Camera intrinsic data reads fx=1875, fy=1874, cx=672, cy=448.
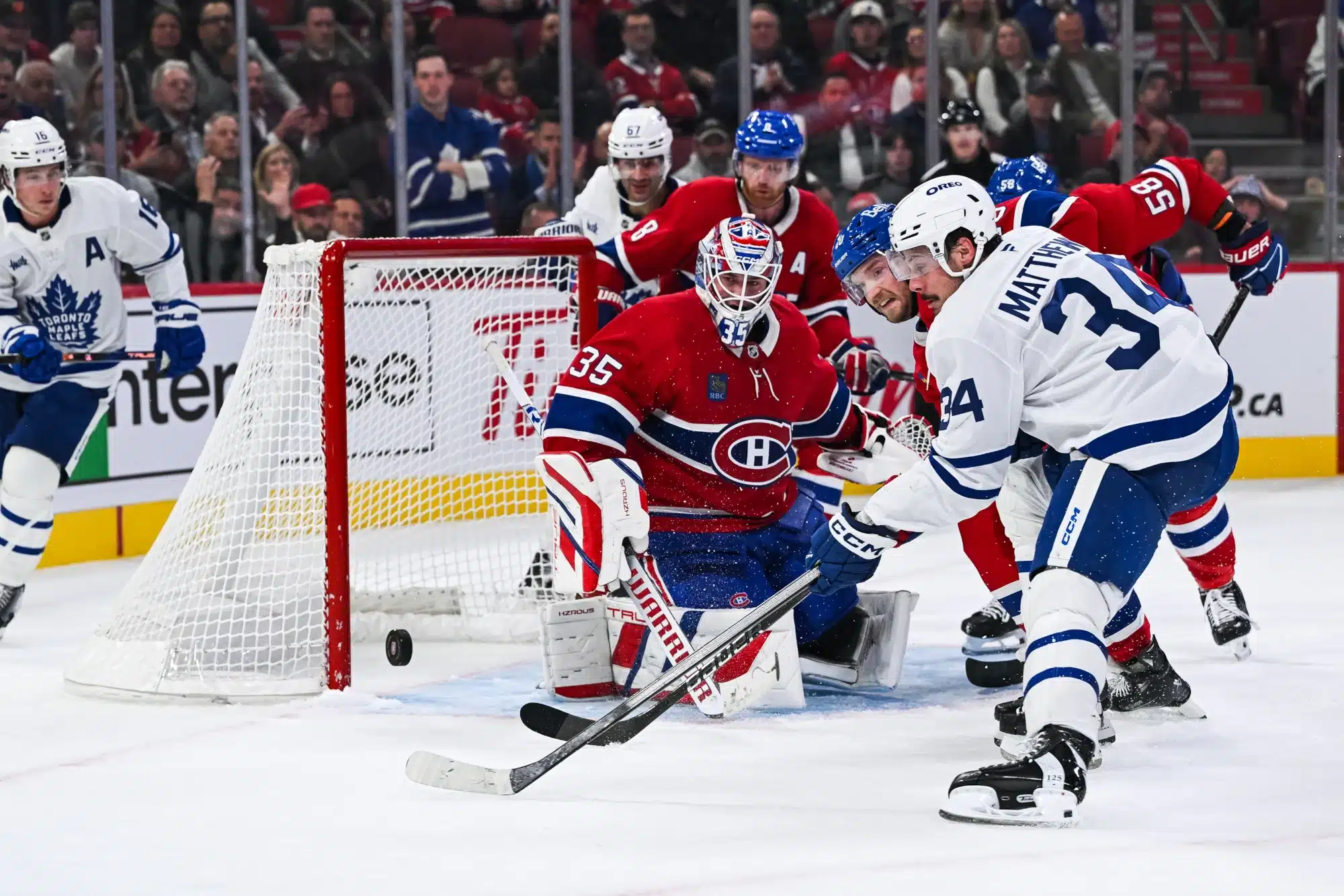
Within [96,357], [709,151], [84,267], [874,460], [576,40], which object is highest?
[576,40]

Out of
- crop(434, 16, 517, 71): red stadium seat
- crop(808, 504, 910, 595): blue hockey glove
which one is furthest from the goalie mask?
crop(434, 16, 517, 71): red stadium seat

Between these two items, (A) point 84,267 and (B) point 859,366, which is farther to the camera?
(A) point 84,267

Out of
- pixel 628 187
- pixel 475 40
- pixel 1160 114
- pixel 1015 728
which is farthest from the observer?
pixel 1160 114

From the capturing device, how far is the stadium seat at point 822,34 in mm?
7383

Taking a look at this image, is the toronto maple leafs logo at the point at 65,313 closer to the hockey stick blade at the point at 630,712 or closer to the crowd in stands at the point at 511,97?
the crowd in stands at the point at 511,97

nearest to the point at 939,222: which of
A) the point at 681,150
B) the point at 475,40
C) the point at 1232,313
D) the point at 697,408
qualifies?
the point at 697,408

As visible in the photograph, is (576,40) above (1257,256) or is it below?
above

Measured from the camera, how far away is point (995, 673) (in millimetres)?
3766

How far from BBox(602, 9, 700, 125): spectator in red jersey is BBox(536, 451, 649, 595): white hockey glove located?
4.06 m

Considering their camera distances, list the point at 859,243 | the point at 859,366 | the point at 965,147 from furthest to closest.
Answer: the point at 965,147 < the point at 859,366 < the point at 859,243

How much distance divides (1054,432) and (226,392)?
3.77 metres

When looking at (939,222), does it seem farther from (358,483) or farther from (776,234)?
(358,483)

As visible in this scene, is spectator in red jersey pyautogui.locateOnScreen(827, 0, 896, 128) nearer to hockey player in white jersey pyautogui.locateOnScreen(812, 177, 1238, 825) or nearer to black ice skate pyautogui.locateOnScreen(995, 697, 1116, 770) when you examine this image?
black ice skate pyautogui.locateOnScreen(995, 697, 1116, 770)

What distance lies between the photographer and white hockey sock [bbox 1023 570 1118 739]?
2680 millimetres
